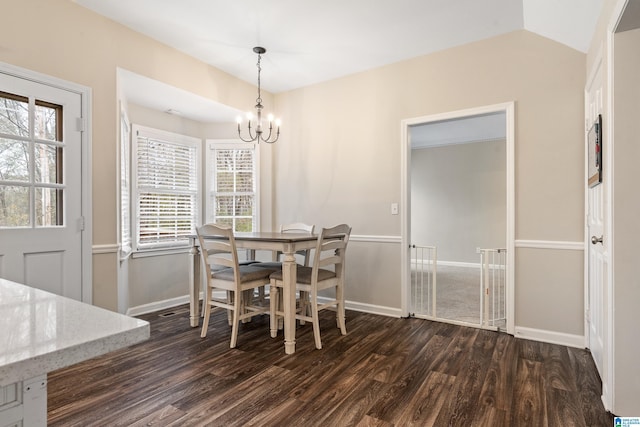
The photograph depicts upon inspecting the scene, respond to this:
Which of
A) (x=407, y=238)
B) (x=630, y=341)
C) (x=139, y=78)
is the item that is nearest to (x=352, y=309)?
(x=407, y=238)

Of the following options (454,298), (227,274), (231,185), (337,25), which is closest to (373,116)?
(337,25)

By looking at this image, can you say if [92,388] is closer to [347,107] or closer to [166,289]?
[166,289]

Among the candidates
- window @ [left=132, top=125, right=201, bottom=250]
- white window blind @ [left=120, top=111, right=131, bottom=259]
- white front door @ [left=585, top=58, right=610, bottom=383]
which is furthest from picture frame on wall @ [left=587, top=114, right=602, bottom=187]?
window @ [left=132, top=125, right=201, bottom=250]

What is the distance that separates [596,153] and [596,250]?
2.08 feet

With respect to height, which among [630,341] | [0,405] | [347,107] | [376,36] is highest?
[376,36]

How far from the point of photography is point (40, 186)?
251 centimetres

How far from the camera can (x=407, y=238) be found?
361 cm

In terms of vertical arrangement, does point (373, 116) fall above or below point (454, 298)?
above

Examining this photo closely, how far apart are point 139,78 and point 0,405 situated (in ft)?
10.2

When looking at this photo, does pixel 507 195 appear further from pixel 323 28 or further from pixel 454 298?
pixel 323 28

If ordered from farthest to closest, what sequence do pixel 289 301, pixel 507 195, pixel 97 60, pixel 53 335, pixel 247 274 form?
1. pixel 507 195
2. pixel 247 274
3. pixel 97 60
4. pixel 289 301
5. pixel 53 335

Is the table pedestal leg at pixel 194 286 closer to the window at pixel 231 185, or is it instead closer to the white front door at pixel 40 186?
the white front door at pixel 40 186

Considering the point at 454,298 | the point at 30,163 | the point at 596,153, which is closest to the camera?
the point at 596,153

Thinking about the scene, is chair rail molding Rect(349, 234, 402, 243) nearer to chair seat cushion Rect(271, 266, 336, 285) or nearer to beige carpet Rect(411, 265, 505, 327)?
beige carpet Rect(411, 265, 505, 327)
